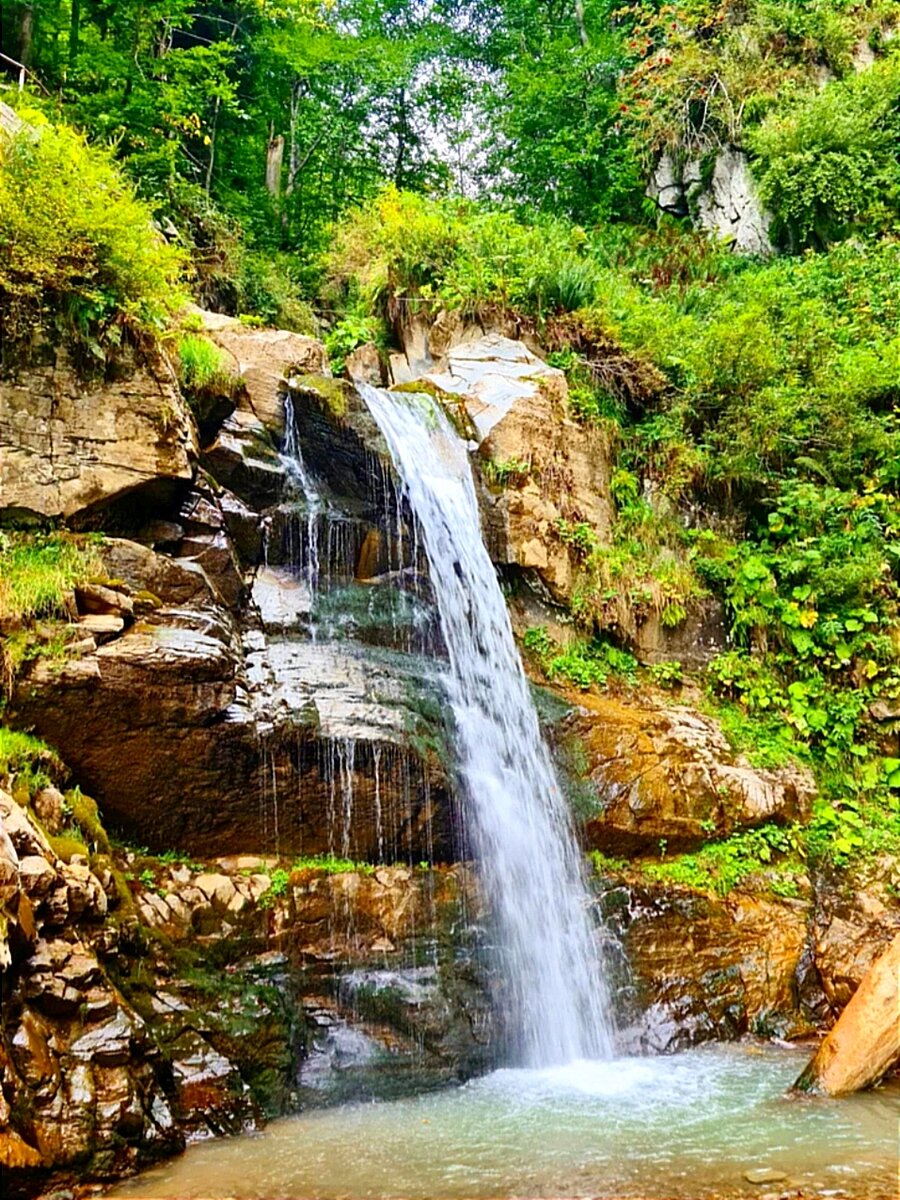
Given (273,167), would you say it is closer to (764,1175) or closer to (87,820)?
(87,820)

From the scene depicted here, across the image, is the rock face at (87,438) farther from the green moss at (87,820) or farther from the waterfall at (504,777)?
the waterfall at (504,777)

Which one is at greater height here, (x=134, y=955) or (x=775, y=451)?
(x=775, y=451)

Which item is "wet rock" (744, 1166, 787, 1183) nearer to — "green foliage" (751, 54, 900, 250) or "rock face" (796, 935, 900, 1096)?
"rock face" (796, 935, 900, 1096)

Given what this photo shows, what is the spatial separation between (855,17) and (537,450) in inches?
525

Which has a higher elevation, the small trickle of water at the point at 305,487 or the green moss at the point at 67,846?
the small trickle of water at the point at 305,487

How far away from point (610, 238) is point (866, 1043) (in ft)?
51.2

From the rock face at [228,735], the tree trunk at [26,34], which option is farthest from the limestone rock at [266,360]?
the tree trunk at [26,34]

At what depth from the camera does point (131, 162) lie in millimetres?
12164

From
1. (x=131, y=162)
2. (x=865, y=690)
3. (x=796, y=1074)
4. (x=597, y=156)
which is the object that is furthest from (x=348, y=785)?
(x=597, y=156)

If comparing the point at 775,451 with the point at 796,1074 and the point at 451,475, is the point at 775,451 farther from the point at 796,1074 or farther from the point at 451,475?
the point at 796,1074

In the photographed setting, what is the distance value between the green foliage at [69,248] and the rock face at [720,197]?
13.1 meters

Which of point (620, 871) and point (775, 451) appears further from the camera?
point (775, 451)

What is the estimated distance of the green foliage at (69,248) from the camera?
6.39 metres

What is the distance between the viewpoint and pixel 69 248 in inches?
257
